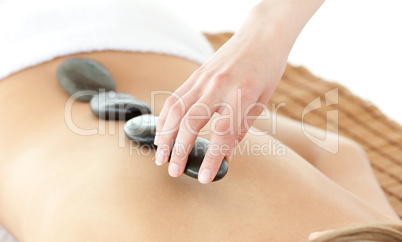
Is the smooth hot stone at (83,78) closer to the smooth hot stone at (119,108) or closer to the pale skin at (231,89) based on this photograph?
the smooth hot stone at (119,108)

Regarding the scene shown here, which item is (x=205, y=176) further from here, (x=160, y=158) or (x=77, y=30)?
(x=77, y=30)

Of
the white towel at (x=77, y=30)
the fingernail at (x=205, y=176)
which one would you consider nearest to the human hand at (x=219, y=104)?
the fingernail at (x=205, y=176)

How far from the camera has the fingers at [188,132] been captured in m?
0.83

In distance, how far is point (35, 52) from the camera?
1.27m

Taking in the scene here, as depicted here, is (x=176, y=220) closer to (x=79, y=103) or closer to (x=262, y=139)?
(x=262, y=139)

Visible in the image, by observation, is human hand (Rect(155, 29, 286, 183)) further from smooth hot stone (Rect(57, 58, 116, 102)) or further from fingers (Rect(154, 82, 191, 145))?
smooth hot stone (Rect(57, 58, 116, 102))

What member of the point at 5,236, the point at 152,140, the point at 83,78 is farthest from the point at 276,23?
the point at 5,236

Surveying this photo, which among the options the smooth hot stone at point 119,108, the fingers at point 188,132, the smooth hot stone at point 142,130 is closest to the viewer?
the fingers at point 188,132

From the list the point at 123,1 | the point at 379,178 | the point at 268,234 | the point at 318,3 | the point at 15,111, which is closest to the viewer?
the point at 268,234

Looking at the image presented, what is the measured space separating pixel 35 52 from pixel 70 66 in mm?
103

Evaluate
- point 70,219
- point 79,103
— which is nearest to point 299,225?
point 70,219

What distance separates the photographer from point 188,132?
0.84 metres

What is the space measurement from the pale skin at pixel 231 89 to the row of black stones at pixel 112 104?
0.12ft

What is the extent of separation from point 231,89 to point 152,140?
184 millimetres
